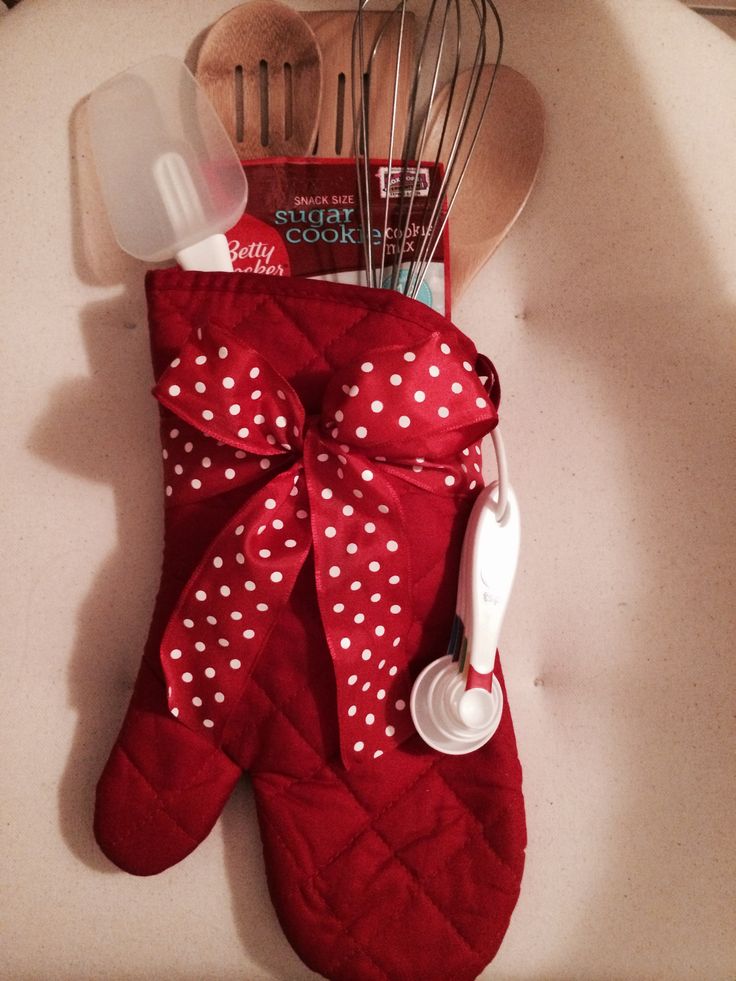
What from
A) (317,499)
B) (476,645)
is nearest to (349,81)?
(317,499)

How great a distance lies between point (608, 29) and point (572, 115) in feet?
0.26

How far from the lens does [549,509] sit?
61 centimetres

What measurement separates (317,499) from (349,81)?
0.38 meters

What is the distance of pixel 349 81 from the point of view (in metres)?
0.63

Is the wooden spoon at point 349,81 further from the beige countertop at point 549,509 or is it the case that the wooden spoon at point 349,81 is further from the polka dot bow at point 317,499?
the polka dot bow at point 317,499

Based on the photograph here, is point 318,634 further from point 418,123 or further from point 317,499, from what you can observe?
point 418,123

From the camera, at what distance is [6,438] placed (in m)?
0.59

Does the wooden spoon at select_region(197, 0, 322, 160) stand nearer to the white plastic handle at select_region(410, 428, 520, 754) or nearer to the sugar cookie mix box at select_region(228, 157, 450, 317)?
the sugar cookie mix box at select_region(228, 157, 450, 317)

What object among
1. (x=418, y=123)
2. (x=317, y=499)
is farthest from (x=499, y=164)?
(x=317, y=499)

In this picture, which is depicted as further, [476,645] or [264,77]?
[264,77]

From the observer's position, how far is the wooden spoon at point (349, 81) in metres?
0.62

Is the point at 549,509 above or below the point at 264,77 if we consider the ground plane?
below

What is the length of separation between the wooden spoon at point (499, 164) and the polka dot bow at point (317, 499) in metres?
0.17

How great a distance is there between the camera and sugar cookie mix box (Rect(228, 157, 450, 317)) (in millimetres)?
594
